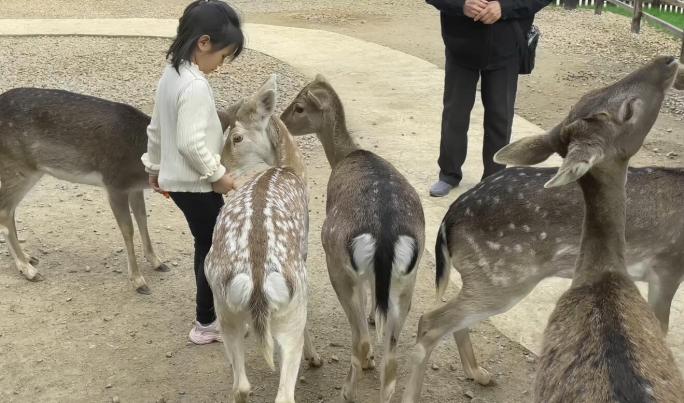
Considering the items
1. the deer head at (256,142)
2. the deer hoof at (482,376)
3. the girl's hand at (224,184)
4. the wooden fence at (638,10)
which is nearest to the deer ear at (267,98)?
the deer head at (256,142)

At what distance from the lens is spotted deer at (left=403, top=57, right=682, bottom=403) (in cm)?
229

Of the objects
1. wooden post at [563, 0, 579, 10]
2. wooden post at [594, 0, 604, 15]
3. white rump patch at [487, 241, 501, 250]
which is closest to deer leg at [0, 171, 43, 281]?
white rump patch at [487, 241, 501, 250]

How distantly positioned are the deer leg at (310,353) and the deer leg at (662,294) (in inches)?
70.8

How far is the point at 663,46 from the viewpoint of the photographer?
11773 mm

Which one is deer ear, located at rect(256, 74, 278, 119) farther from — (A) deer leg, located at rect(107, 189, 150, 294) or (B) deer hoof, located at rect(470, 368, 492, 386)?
(B) deer hoof, located at rect(470, 368, 492, 386)

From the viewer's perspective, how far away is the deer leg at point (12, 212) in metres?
5.04

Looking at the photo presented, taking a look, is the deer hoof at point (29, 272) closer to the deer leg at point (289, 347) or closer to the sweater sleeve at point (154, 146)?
the sweater sleeve at point (154, 146)

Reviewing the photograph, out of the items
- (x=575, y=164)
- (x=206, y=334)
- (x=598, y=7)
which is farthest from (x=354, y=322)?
(x=598, y=7)

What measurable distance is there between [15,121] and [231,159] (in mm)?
1775

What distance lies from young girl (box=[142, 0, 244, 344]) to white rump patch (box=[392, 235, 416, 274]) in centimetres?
Answer: 93

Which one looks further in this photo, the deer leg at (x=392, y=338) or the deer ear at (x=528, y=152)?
the deer leg at (x=392, y=338)

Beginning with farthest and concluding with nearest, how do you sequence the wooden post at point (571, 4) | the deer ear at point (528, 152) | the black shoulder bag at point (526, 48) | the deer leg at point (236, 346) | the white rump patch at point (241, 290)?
the wooden post at point (571, 4) < the black shoulder bag at point (526, 48) < the deer leg at point (236, 346) < the white rump patch at point (241, 290) < the deer ear at point (528, 152)

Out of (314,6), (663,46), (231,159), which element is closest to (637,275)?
(231,159)

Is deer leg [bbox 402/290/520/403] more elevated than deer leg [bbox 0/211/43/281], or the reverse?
deer leg [bbox 402/290/520/403]
